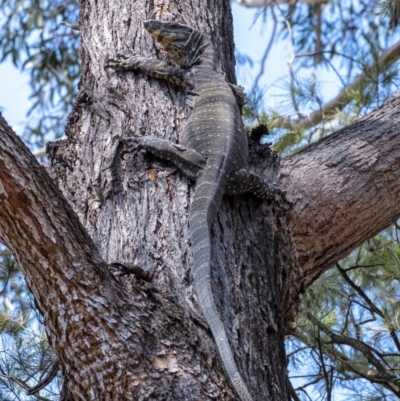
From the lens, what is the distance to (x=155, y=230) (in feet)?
10.1

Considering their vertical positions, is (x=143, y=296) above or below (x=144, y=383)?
above

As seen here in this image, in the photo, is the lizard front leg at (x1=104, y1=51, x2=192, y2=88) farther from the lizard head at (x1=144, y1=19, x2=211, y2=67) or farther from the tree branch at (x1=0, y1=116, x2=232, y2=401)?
the tree branch at (x1=0, y1=116, x2=232, y2=401)

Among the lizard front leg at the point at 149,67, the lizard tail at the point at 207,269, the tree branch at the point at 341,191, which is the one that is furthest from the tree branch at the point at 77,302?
the lizard front leg at the point at 149,67

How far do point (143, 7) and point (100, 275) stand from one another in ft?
6.97

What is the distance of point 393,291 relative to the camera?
552 centimetres

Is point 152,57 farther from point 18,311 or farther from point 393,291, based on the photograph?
point 393,291

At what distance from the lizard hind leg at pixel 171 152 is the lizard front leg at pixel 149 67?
1.71ft

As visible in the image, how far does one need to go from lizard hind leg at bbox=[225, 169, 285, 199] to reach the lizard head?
3.03 feet

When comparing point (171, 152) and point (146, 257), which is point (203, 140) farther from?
point (146, 257)

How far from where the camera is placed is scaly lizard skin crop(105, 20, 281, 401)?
2.97 meters

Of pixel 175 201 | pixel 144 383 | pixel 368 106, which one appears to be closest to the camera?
pixel 144 383

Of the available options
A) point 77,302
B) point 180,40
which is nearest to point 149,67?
point 180,40

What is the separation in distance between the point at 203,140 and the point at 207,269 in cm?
98

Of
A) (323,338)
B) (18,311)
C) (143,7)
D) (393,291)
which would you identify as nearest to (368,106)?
(393,291)
